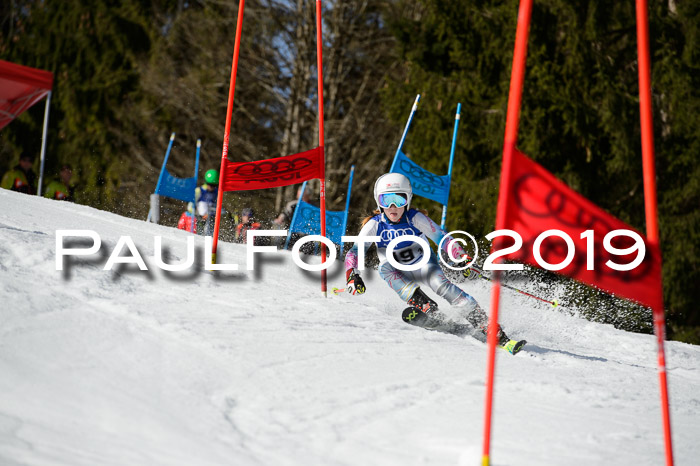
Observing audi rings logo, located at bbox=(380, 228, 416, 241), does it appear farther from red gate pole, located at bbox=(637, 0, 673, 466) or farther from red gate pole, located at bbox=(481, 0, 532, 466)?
red gate pole, located at bbox=(481, 0, 532, 466)

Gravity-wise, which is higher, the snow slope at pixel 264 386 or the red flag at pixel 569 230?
the red flag at pixel 569 230

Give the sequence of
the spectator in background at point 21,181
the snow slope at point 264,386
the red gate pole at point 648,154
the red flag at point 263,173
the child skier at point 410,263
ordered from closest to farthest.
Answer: the snow slope at point 264,386 < the red gate pole at point 648,154 < the child skier at point 410,263 < the red flag at point 263,173 < the spectator in background at point 21,181

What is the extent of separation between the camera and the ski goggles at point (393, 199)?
6.20 m

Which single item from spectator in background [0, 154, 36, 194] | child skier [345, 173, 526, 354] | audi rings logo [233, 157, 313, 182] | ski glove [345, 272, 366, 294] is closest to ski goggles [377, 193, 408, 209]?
child skier [345, 173, 526, 354]

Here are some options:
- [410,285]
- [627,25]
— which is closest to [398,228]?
[410,285]

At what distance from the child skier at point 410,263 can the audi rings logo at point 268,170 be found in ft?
3.09

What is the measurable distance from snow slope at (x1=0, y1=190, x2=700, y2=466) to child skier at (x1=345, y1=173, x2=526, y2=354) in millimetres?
327

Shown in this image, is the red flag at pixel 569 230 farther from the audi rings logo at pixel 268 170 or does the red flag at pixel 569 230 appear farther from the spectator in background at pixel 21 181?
the spectator in background at pixel 21 181

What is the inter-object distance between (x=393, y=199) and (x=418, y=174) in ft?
14.8

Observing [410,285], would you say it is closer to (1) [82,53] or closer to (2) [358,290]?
(2) [358,290]

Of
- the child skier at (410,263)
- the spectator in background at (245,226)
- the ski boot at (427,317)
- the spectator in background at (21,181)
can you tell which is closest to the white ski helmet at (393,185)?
the child skier at (410,263)

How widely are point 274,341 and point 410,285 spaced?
1845mm

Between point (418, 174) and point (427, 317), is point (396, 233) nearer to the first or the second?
point (427, 317)

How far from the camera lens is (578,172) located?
13.9 metres
